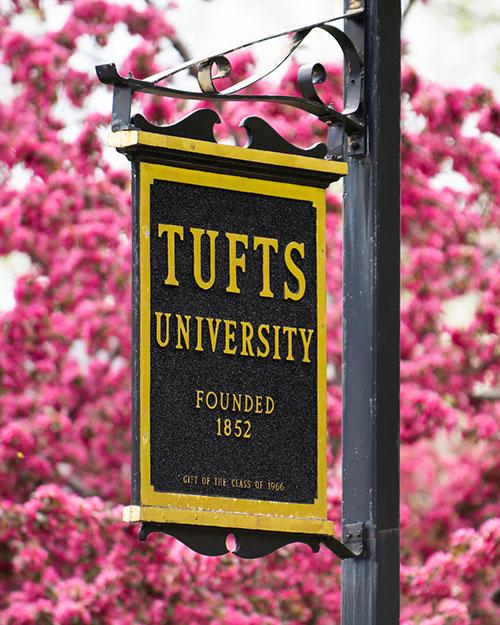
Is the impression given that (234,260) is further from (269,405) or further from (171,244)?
(269,405)

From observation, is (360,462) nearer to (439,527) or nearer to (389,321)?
(389,321)

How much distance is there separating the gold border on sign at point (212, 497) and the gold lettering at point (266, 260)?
16 centimetres

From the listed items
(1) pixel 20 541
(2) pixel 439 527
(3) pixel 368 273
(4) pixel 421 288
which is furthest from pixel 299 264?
(2) pixel 439 527

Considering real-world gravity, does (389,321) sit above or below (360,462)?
above

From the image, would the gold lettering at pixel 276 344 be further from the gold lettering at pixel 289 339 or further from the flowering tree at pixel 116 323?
the flowering tree at pixel 116 323

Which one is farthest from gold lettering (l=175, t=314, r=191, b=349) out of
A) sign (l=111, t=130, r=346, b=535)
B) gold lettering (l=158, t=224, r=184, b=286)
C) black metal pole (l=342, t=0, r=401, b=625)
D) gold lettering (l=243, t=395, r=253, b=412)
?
black metal pole (l=342, t=0, r=401, b=625)

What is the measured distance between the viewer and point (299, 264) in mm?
5555

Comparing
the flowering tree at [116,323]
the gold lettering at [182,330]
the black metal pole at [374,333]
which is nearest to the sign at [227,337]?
the gold lettering at [182,330]

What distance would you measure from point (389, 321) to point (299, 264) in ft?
1.11

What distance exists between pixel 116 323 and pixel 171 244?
7029mm

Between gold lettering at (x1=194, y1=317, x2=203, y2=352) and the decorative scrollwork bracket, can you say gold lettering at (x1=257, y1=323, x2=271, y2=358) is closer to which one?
gold lettering at (x1=194, y1=317, x2=203, y2=352)

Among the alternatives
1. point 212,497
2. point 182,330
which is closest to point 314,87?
point 182,330

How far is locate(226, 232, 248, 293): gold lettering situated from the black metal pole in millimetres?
444

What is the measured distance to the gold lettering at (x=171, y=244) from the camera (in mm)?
5203
